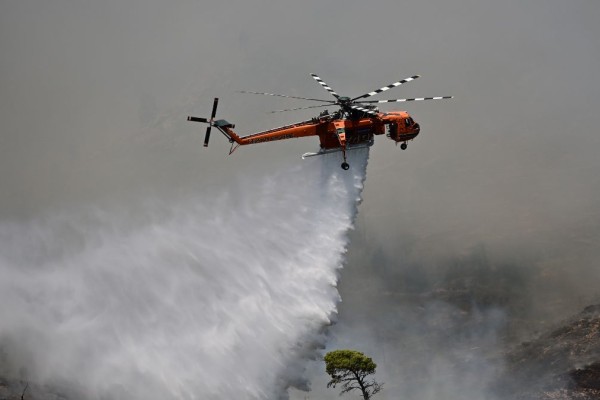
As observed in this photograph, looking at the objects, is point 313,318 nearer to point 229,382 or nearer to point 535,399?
point 229,382

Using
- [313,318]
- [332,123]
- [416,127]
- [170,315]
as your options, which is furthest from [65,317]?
[416,127]

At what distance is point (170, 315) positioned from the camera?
80.0 meters

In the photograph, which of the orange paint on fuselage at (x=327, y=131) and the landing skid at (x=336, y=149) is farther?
the orange paint on fuselage at (x=327, y=131)

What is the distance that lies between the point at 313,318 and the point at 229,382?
1047 cm

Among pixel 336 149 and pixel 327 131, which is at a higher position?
pixel 327 131

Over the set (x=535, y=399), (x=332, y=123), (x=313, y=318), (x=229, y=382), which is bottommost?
(x=229, y=382)

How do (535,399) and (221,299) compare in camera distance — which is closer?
(221,299)

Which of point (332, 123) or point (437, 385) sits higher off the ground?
point (437, 385)

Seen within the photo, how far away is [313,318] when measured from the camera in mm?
73125

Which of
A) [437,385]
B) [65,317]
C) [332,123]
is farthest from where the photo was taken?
[437,385]

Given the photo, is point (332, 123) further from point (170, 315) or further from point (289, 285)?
point (170, 315)

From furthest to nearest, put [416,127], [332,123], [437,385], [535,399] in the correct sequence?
1. [437,385]
2. [535,399]
3. [416,127]
4. [332,123]

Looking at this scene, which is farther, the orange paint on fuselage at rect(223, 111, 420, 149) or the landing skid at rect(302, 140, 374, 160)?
the orange paint on fuselage at rect(223, 111, 420, 149)

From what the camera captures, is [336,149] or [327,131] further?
[336,149]
